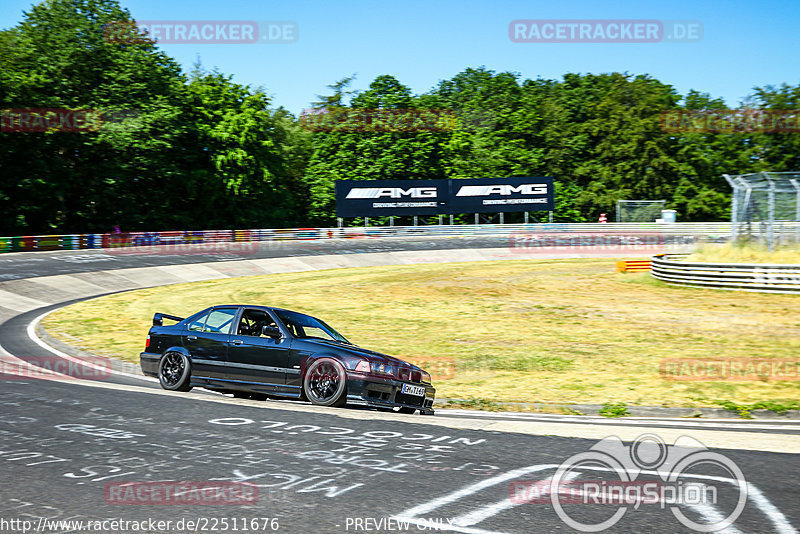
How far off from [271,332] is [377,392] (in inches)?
68.3

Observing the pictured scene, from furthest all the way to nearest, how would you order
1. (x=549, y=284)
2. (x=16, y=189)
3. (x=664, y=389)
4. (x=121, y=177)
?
(x=121, y=177)
(x=16, y=189)
(x=549, y=284)
(x=664, y=389)

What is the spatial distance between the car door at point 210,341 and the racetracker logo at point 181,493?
4905 mm

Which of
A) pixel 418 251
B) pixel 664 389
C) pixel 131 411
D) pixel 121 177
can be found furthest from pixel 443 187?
pixel 131 411

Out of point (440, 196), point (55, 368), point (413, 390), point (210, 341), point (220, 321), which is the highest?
point (440, 196)

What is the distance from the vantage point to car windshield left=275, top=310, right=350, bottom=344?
1093 centimetres

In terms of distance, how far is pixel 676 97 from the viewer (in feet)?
252

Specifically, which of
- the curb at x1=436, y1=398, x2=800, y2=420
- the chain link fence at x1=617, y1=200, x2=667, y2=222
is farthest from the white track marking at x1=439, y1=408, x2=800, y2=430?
the chain link fence at x1=617, y1=200, x2=667, y2=222

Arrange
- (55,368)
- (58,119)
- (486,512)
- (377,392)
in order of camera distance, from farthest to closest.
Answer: (58,119) → (55,368) → (377,392) → (486,512)

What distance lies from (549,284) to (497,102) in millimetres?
56800

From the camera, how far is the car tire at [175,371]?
1136 cm

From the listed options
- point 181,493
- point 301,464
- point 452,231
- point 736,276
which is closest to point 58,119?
point 452,231

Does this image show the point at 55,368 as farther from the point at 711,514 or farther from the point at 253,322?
the point at 711,514

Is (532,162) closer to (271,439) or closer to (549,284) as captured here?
(549,284)

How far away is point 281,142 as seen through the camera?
78.3 m
